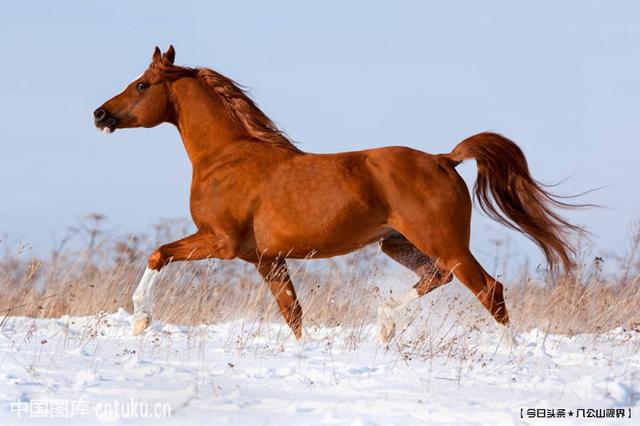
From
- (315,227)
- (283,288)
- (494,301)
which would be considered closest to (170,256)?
(283,288)

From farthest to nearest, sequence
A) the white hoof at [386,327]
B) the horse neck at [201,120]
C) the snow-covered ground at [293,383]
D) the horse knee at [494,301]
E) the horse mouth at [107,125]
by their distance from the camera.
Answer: the horse mouth at [107,125] < the horse neck at [201,120] < the white hoof at [386,327] < the horse knee at [494,301] < the snow-covered ground at [293,383]

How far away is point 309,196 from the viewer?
6824 millimetres

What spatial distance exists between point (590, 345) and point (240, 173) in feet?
11.0

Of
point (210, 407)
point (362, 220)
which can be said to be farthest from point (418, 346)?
point (210, 407)

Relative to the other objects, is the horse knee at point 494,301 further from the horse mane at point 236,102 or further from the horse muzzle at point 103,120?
the horse muzzle at point 103,120

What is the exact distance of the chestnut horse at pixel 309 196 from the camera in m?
6.80

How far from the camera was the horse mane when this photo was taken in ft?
24.1

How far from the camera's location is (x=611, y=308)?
9.04 metres

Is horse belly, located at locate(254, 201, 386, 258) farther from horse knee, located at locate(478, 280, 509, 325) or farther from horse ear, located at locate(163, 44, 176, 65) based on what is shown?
horse ear, located at locate(163, 44, 176, 65)

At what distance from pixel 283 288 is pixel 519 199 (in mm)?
2154

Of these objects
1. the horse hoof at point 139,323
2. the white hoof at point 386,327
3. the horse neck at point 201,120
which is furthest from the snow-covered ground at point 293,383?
the horse neck at point 201,120

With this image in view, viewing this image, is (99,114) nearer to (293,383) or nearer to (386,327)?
(386,327)

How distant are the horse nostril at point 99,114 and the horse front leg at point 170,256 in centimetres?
141

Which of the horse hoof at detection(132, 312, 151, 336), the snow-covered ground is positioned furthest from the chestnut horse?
the snow-covered ground
